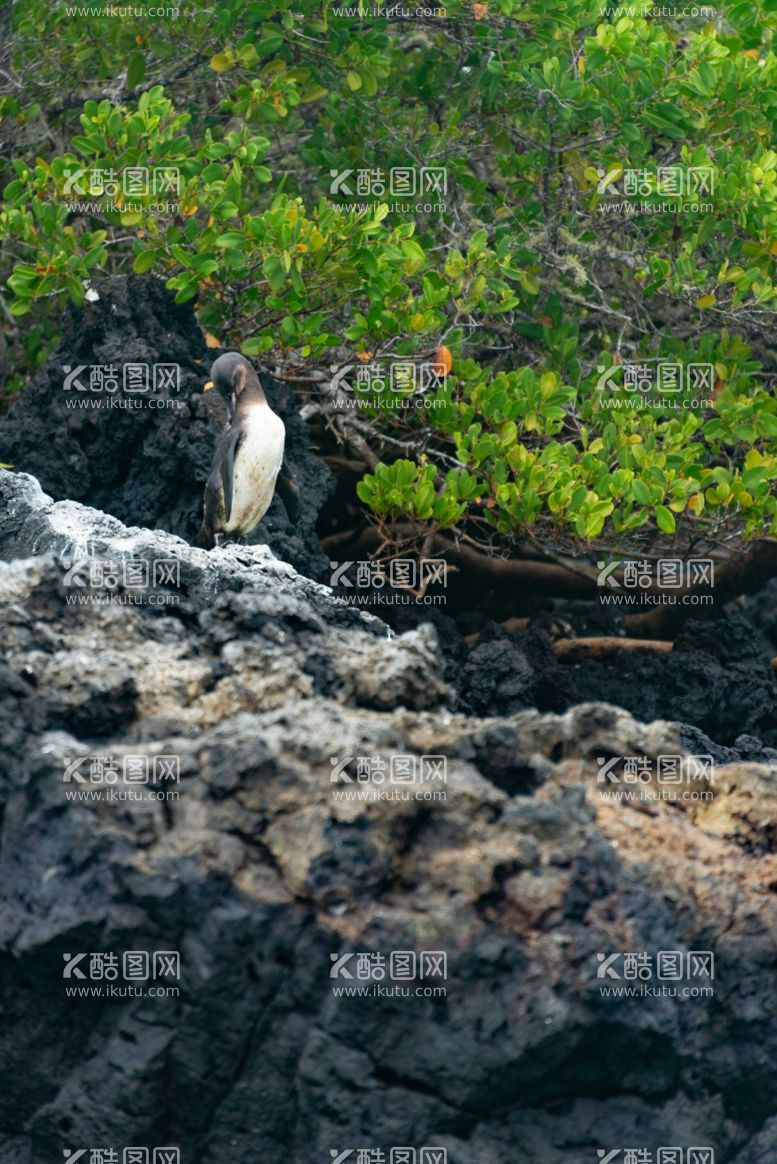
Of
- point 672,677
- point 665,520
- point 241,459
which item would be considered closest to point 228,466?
point 241,459

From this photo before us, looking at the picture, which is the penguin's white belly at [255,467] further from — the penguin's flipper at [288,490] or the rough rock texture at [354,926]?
the rough rock texture at [354,926]

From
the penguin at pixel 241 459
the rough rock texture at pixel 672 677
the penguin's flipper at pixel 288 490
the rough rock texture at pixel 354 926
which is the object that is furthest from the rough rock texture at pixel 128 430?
the rough rock texture at pixel 354 926

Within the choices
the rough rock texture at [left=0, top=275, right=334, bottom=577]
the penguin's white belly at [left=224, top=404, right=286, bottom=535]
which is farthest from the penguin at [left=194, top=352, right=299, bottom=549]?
the rough rock texture at [left=0, top=275, right=334, bottom=577]

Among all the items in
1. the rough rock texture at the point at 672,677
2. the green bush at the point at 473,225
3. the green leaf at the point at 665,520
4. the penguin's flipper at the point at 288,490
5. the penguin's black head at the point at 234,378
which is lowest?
the rough rock texture at the point at 672,677

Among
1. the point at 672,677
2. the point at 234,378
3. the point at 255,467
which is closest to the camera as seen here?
the point at 255,467

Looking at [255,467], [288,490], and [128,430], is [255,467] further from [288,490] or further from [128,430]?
[128,430]

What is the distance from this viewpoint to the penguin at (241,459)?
765cm

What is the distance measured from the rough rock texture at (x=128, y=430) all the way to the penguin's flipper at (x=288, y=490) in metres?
0.08

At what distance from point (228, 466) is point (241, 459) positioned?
77mm

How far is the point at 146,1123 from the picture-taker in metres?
4.57

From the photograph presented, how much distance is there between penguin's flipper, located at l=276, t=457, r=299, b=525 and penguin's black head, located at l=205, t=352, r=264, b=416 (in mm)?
449

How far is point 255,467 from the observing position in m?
7.75

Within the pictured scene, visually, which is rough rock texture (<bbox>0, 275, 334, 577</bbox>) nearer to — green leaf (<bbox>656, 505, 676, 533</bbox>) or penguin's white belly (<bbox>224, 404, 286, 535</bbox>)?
penguin's white belly (<bbox>224, 404, 286, 535</bbox>)

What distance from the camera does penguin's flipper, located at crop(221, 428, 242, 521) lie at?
760cm
